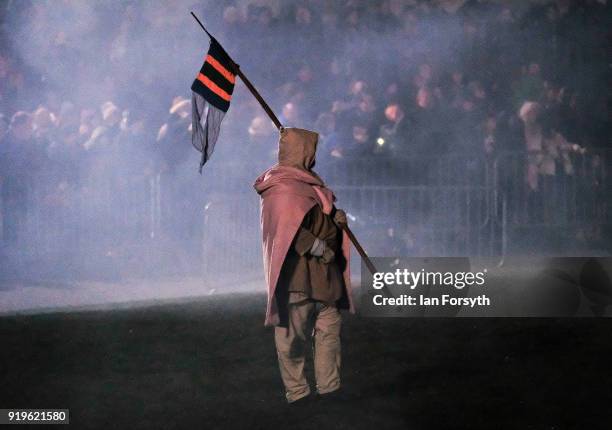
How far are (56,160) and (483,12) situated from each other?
26.3ft

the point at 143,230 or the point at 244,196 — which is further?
the point at 143,230

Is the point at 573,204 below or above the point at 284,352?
above

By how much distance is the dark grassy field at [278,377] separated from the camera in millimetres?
5719

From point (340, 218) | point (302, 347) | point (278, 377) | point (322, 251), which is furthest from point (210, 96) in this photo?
point (278, 377)

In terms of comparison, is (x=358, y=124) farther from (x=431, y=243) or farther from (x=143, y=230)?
(x=143, y=230)

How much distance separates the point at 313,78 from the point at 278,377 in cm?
1064

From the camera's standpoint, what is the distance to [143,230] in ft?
50.0

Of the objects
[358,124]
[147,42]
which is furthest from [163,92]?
[358,124]

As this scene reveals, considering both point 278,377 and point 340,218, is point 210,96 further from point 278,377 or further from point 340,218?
point 278,377

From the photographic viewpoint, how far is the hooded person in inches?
230

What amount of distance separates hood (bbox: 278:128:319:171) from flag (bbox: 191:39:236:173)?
0.74 metres

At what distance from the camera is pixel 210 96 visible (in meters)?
6.57

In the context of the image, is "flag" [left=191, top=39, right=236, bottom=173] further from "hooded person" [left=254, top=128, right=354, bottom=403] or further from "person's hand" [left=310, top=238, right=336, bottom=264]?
"person's hand" [left=310, top=238, right=336, bottom=264]

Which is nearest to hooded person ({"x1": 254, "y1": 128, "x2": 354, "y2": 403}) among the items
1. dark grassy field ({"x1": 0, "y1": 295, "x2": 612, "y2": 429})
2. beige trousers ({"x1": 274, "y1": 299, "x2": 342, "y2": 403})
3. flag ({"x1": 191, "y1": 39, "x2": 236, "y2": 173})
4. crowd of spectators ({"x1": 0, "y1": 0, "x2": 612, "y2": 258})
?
beige trousers ({"x1": 274, "y1": 299, "x2": 342, "y2": 403})
